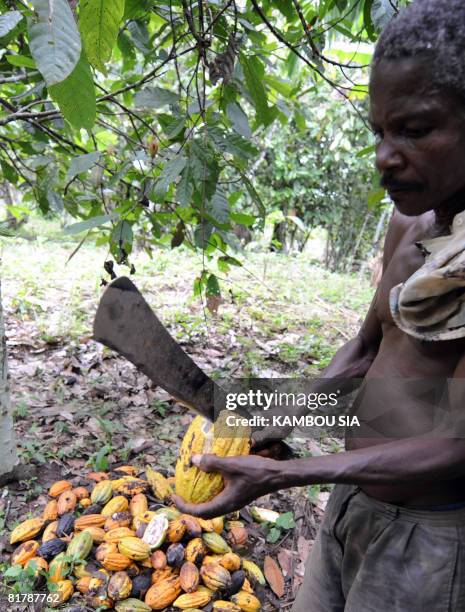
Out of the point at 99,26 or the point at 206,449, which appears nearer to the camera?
the point at 99,26

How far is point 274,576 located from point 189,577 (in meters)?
0.37

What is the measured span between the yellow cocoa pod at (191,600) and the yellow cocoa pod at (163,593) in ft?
0.08

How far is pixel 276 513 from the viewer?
224cm

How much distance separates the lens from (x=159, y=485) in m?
2.18

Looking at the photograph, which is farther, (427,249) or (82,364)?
(82,364)

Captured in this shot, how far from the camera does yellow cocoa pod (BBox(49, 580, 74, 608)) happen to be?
5.62 feet

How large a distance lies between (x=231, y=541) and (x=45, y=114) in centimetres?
190

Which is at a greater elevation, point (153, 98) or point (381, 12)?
point (381, 12)

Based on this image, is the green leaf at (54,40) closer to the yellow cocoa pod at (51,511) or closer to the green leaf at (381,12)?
the green leaf at (381,12)

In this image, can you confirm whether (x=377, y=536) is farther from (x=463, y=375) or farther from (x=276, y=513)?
(x=276, y=513)

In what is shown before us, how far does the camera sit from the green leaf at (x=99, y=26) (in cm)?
85

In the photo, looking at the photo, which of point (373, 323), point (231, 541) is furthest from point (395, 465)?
point (231, 541)

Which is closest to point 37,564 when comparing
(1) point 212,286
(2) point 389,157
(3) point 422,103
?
(1) point 212,286

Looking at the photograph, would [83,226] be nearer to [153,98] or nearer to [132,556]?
[153,98]
